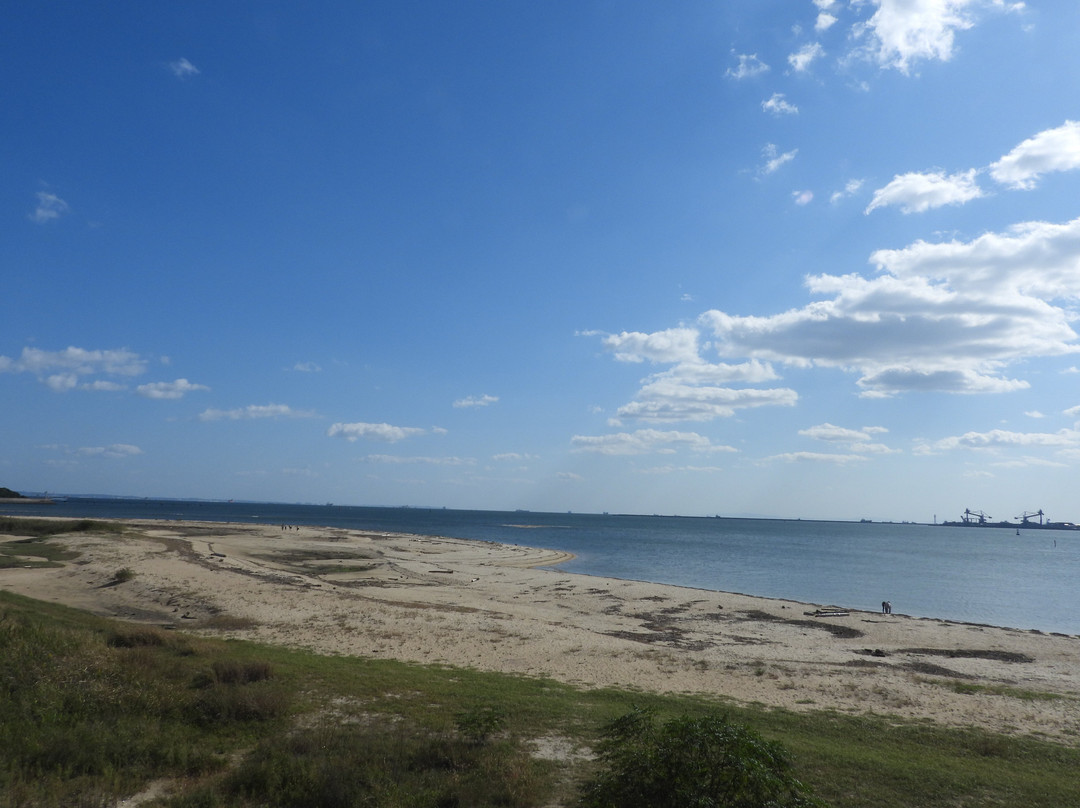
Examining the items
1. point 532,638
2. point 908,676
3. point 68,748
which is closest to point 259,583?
point 532,638

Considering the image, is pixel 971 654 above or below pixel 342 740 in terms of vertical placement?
below

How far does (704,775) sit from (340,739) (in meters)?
7.12

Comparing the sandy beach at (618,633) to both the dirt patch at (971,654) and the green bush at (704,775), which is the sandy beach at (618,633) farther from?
the green bush at (704,775)

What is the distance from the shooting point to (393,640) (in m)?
25.2

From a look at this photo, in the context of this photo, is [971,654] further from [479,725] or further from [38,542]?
[38,542]

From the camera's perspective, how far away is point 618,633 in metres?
32.2

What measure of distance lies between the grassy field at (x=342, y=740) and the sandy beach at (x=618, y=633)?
3746 millimetres

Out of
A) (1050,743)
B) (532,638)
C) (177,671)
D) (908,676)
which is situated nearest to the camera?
(177,671)

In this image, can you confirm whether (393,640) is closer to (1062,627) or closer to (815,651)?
(815,651)

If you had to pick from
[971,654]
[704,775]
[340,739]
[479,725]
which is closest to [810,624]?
[971,654]

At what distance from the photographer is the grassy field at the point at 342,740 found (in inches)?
384

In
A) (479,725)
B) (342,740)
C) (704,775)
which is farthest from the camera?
(479,725)

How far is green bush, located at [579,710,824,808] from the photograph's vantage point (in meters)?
7.72

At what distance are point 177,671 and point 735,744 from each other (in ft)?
43.1
